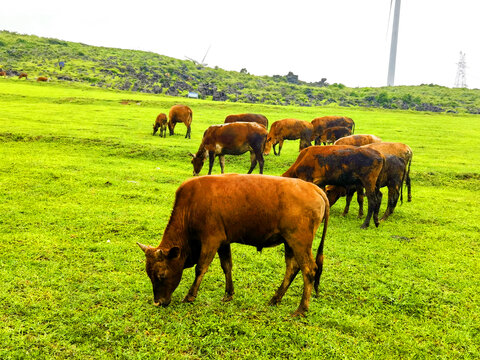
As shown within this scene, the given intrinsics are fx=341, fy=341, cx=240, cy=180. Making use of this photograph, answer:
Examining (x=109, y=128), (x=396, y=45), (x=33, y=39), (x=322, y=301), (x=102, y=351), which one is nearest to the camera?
(x=102, y=351)

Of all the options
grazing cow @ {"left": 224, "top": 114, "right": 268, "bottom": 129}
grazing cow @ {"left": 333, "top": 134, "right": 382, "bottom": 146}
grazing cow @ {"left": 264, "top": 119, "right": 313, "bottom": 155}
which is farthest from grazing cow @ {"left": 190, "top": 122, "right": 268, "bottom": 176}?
grazing cow @ {"left": 224, "top": 114, "right": 268, "bottom": 129}

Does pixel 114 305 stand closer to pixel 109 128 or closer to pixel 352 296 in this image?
pixel 352 296

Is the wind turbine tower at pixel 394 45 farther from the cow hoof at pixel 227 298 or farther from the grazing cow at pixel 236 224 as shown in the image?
the cow hoof at pixel 227 298

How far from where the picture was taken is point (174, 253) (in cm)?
494

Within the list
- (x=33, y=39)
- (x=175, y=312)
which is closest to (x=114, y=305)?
(x=175, y=312)

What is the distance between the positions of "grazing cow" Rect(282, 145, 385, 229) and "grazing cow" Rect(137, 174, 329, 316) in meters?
3.85

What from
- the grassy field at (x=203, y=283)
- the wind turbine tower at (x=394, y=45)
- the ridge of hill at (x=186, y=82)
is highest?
the wind turbine tower at (x=394, y=45)

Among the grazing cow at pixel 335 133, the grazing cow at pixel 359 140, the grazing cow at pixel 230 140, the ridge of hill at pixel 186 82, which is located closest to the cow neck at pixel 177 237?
the grazing cow at pixel 230 140

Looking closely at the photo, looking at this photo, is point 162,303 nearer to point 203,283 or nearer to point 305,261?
point 203,283

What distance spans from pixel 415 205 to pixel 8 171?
1373 cm

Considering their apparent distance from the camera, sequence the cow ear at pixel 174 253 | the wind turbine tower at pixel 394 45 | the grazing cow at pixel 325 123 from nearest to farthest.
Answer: the cow ear at pixel 174 253 < the grazing cow at pixel 325 123 < the wind turbine tower at pixel 394 45

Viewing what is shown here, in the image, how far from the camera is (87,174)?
469 inches

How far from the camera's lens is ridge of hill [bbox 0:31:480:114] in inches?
Answer: 2008

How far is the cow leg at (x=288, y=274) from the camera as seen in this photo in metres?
5.29
